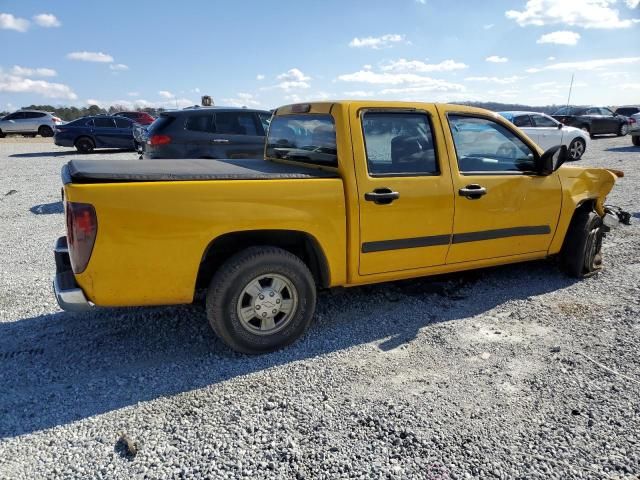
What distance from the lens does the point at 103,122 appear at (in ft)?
62.2

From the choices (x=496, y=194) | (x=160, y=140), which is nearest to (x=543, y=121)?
(x=160, y=140)

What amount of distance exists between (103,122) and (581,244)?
18798mm

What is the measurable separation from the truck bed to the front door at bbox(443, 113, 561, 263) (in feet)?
3.95

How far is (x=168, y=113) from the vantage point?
8461 millimetres

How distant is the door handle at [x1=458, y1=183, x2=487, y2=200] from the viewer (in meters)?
3.88

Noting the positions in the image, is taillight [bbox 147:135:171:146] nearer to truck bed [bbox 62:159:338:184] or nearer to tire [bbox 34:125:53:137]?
truck bed [bbox 62:159:338:184]

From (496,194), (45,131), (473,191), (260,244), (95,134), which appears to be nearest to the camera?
(260,244)

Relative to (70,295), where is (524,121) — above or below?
above

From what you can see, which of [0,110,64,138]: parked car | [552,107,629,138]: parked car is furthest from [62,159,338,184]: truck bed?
[0,110,64,138]: parked car

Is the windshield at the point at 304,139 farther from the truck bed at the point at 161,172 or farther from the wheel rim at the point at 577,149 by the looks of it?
the wheel rim at the point at 577,149

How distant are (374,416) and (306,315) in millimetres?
1000

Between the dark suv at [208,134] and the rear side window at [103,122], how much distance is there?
1192 centimetres

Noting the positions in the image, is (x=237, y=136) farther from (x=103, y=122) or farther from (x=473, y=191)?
(x=103, y=122)

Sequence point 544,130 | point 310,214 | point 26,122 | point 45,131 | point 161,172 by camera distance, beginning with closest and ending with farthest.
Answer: point 161,172, point 310,214, point 544,130, point 26,122, point 45,131
